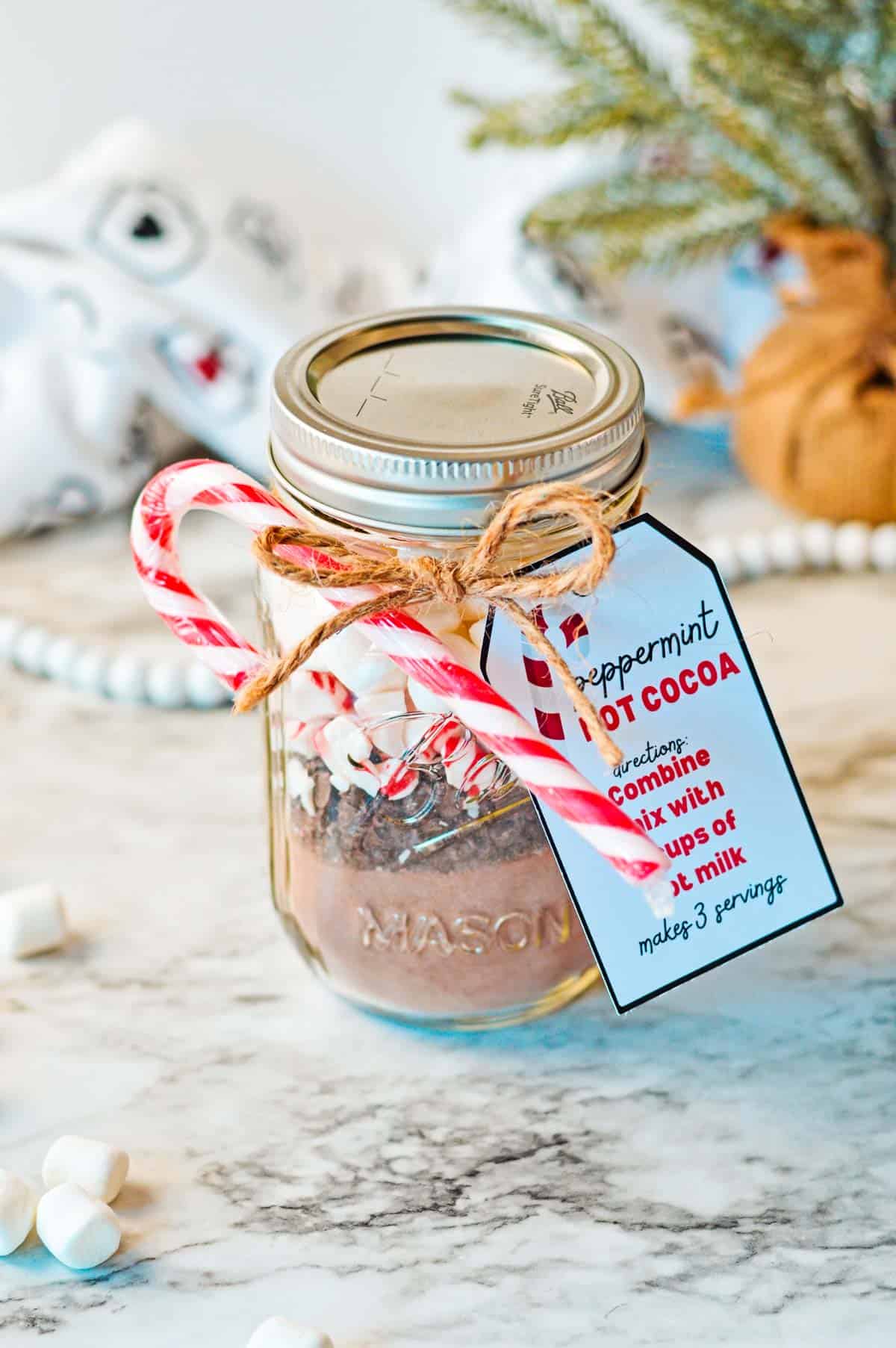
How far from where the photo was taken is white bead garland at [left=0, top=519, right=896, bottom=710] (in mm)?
1024

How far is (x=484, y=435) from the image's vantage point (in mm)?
635

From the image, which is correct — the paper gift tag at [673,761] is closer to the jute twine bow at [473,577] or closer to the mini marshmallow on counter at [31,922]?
the jute twine bow at [473,577]

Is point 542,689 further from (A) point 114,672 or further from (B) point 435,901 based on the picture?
(A) point 114,672

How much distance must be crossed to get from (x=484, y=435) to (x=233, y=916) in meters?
0.35

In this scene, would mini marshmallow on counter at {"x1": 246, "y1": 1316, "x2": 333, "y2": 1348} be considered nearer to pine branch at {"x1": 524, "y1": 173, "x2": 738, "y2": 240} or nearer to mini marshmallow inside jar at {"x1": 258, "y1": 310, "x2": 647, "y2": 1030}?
mini marshmallow inside jar at {"x1": 258, "y1": 310, "x2": 647, "y2": 1030}

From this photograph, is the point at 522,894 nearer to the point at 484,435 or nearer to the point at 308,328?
the point at 484,435

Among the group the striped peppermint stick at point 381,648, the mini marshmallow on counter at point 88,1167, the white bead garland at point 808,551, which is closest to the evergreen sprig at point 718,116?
the white bead garland at point 808,551

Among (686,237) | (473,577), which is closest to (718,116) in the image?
(686,237)

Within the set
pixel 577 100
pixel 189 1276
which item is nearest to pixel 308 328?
pixel 577 100

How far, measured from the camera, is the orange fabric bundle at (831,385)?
1.10 meters

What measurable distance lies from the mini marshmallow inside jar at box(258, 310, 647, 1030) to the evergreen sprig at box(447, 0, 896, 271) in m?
0.45

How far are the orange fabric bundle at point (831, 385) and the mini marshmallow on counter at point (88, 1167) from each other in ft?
2.37

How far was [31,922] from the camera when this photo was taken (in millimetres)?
805

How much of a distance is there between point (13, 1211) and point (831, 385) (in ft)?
2.57
